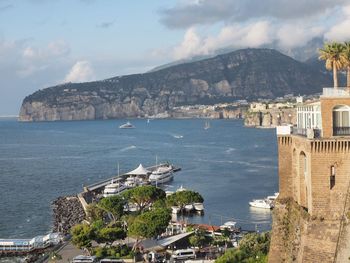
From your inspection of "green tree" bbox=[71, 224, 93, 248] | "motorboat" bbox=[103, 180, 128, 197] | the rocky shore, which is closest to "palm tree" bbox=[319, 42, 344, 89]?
"green tree" bbox=[71, 224, 93, 248]

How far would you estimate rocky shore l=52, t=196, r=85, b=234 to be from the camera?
65.2 m

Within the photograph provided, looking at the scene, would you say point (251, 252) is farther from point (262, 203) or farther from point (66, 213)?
point (66, 213)

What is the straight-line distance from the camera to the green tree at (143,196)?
2532 inches

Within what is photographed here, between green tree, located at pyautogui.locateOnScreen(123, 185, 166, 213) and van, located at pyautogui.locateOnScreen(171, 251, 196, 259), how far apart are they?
53.2ft

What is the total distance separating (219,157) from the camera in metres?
143

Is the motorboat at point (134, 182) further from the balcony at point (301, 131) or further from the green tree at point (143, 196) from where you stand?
the balcony at point (301, 131)

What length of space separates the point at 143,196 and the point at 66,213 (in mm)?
13037

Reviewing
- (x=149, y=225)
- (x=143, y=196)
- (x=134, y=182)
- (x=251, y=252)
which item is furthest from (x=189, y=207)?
(x=251, y=252)

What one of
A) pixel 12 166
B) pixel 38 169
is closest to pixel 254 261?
pixel 38 169

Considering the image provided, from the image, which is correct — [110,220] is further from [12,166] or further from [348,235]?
[12,166]

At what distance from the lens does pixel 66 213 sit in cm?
7256

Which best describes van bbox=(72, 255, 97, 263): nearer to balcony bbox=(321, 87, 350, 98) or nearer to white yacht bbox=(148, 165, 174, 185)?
balcony bbox=(321, 87, 350, 98)

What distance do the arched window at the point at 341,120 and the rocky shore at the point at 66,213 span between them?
138 ft

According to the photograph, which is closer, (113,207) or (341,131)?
(341,131)
